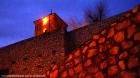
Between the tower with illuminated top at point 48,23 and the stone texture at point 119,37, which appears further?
the tower with illuminated top at point 48,23

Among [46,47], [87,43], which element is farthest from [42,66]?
Result: [87,43]

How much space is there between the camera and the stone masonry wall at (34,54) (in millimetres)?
15609

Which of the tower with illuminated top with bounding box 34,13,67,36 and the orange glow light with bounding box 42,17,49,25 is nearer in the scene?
the tower with illuminated top with bounding box 34,13,67,36

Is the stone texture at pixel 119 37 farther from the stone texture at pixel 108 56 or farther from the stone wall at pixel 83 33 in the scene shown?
the stone wall at pixel 83 33

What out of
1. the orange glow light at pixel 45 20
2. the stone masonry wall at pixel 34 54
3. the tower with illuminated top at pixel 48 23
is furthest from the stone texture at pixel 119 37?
the orange glow light at pixel 45 20

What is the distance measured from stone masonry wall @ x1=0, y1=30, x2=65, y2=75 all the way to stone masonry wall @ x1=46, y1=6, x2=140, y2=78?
10706 millimetres

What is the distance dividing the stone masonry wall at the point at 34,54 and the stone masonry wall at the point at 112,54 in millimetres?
10706

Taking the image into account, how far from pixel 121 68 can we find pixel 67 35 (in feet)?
40.6

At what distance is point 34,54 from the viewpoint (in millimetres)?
16688

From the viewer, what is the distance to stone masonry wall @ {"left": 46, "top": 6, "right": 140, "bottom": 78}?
127 inches

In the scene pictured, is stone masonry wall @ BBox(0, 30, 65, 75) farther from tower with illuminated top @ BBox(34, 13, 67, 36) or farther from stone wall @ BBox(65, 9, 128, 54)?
tower with illuminated top @ BBox(34, 13, 67, 36)

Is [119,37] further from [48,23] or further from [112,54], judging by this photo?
[48,23]

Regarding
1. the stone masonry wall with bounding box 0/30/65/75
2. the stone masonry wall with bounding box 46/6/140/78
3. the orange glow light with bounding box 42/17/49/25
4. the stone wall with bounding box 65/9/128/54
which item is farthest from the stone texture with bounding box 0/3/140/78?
the orange glow light with bounding box 42/17/49/25

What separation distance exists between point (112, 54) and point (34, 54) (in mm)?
13434
